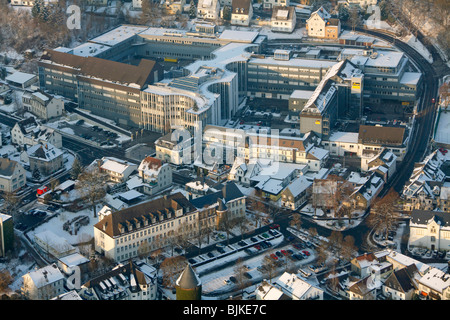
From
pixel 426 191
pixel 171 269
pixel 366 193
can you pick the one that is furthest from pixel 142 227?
pixel 426 191

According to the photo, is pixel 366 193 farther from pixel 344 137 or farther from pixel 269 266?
pixel 269 266

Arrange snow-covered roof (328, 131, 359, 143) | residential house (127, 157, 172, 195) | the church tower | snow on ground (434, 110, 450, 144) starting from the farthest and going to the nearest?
snow on ground (434, 110, 450, 144) < snow-covered roof (328, 131, 359, 143) < residential house (127, 157, 172, 195) < the church tower

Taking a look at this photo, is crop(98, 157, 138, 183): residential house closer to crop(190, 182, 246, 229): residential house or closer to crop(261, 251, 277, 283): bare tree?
crop(190, 182, 246, 229): residential house

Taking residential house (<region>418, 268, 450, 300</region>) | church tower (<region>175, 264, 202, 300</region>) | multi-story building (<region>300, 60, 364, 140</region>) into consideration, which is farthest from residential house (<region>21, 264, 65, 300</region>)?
multi-story building (<region>300, 60, 364, 140</region>)

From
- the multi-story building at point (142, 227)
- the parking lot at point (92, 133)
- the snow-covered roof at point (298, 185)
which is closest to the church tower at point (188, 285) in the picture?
the multi-story building at point (142, 227)

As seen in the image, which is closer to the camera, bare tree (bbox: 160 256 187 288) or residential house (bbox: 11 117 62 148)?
bare tree (bbox: 160 256 187 288)

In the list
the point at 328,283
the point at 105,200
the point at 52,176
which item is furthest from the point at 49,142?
the point at 328,283
